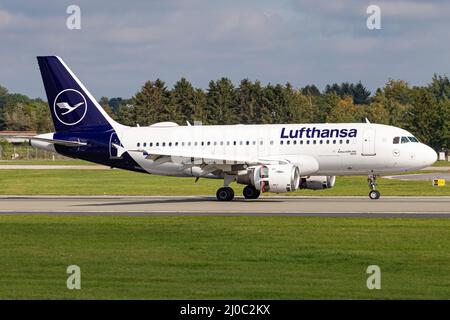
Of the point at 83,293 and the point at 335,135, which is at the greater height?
the point at 335,135

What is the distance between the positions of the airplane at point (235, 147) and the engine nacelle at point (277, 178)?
0.15ft

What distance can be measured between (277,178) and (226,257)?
2181 centimetres

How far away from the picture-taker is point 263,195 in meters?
58.2

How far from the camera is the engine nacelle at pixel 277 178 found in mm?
48125

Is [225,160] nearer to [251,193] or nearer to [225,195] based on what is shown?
[225,195]

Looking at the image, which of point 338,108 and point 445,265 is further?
point 338,108

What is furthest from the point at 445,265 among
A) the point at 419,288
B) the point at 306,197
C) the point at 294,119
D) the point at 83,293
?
the point at 294,119

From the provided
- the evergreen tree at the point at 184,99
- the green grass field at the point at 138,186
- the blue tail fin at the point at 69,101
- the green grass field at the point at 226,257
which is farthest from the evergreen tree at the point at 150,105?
the green grass field at the point at 226,257

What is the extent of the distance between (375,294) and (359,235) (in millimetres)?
11440

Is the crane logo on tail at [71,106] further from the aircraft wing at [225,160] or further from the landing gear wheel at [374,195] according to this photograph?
the landing gear wheel at [374,195]

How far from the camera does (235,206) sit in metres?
46.9

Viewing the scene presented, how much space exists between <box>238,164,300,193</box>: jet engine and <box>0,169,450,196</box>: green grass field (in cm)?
977
